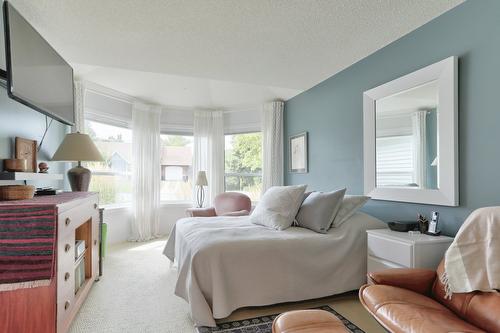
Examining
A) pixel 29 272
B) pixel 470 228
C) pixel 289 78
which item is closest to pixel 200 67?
pixel 289 78

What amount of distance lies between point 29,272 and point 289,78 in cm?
321

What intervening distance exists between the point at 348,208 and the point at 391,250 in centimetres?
63

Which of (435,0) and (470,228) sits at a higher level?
(435,0)

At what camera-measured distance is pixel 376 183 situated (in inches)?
113

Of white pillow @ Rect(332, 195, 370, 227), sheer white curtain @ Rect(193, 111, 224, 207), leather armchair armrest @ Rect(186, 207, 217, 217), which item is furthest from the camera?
sheer white curtain @ Rect(193, 111, 224, 207)

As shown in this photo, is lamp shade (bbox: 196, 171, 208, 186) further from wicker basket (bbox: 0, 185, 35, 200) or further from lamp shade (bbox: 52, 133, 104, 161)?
wicker basket (bbox: 0, 185, 35, 200)

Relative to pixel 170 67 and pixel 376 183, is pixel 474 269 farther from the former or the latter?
pixel 170 67

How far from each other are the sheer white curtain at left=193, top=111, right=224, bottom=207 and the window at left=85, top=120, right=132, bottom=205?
3.98 ft

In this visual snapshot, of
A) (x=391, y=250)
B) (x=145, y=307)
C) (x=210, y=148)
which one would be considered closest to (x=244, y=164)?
(x=210, y=148)

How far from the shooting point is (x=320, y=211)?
266 cm

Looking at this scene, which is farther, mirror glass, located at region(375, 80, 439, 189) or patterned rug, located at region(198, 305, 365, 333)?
mirror glass, located at region(375, 80, 439, 189)

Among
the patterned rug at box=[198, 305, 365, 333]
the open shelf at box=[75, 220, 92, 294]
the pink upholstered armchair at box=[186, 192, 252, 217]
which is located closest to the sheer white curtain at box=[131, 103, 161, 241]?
the pink upholstered armchair at box=[186, 192, 252, 217]

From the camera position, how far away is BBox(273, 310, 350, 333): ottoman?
1.31 m

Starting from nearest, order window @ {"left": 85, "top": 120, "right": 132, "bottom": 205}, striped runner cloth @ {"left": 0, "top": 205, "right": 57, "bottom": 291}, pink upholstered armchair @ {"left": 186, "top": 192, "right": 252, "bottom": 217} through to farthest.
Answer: striped runner cloth @ {"left": 0, "top": 205, "right": 57, "bottom": 291}, pink upholstered armchair @ {"left": 186, "top": 192, "right": 252, "bottom": 217}, window @ {"left": 85, "top": 120, "right": 132, "bottom": 205}
